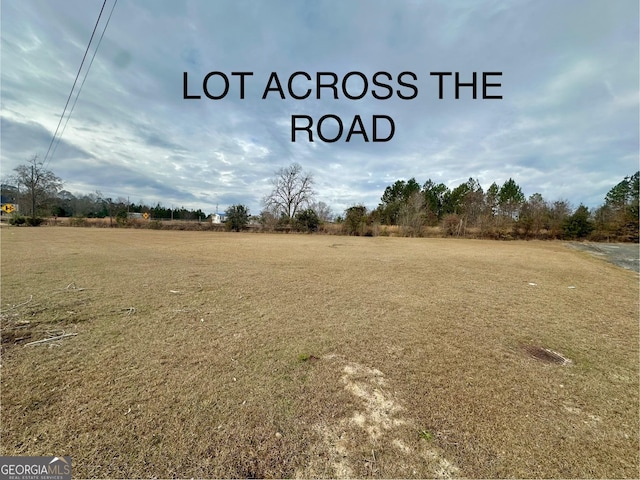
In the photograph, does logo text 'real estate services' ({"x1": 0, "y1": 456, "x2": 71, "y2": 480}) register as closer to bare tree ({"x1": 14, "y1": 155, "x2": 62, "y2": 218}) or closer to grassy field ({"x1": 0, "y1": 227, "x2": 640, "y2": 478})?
grassy field ({"x1": 0, "y1": 227, "x2": 640, "y2": 478})

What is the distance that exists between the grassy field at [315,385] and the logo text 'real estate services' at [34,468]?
5 centimetres

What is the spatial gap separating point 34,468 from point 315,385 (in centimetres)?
188

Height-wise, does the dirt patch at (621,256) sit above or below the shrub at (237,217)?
below

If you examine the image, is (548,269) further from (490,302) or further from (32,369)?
(32,369)

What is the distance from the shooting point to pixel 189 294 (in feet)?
16.4

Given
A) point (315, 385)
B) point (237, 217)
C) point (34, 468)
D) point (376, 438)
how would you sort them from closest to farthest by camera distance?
point (34, 468) → point (376, 438) → point (315, 385) → point (237, 217)

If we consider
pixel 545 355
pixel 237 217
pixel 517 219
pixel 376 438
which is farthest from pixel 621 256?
pixel 237 217

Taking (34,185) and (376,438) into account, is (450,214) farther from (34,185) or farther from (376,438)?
(34,185)

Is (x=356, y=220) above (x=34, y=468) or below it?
above

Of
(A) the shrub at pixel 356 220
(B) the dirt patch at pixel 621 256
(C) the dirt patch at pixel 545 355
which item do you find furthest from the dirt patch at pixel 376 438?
(A) the shrub at pixel 356 220

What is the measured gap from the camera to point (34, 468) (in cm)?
156

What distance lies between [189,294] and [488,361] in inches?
194

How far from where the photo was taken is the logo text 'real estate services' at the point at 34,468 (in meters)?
1.53

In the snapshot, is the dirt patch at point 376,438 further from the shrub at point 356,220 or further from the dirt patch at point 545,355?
the shrub at point 356,220
